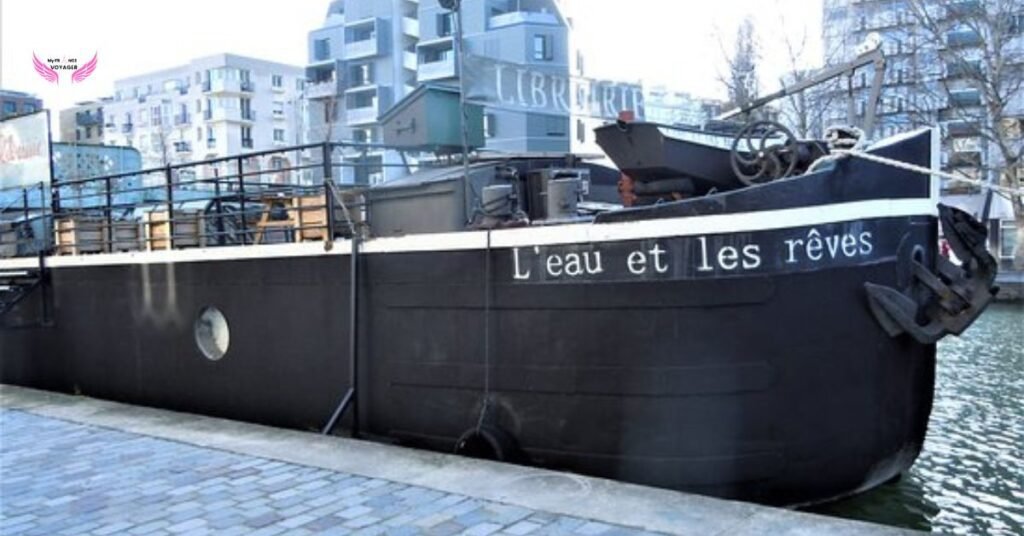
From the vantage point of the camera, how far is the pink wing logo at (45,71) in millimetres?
12719

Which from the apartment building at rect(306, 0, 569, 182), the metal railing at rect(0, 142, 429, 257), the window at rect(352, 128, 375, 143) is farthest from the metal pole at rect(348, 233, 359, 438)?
the window at rect(352, 128, 375, 143)

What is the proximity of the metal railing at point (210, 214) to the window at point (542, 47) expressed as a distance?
95.1 ft

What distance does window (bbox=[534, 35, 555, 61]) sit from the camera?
40.3m

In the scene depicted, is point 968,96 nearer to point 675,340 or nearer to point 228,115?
point 675,340

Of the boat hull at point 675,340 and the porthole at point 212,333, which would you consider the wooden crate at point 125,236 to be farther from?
the boat hull at point 675,340

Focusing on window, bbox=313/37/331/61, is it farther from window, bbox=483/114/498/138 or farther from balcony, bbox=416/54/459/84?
window, bbox=483/114/498/138

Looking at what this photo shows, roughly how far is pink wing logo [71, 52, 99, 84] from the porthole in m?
6.08

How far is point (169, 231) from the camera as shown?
9.27 metres

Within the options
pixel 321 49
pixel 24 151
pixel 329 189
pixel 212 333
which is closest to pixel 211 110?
pixel 321 49

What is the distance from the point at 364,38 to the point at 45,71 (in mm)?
59244

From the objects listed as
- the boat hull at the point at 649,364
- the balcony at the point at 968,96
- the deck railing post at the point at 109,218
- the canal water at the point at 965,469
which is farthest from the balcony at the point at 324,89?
the boat hull at the point at 649,364

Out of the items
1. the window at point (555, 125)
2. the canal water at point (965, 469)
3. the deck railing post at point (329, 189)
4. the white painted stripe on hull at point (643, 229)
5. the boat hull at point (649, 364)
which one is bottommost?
the canal water at point (965, 469)

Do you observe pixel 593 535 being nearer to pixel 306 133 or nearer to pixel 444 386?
pixel 444 386

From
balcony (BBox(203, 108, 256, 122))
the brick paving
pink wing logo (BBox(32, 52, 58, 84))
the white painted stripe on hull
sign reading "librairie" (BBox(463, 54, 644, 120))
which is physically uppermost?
balcony (BBox(203, 108, 256, 122))
